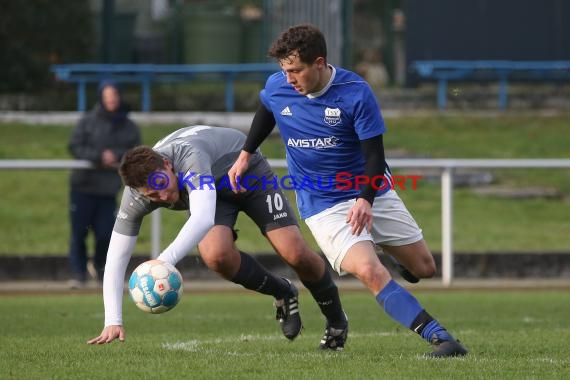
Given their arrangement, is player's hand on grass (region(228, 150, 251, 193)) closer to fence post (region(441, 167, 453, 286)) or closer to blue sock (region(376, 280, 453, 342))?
blue sock (region(376, 280, 453, 342))

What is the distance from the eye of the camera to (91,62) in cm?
2158

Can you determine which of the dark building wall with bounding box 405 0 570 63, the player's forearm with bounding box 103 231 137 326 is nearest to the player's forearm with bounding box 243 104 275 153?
the player's forearm with bounding box 103 231 137 326

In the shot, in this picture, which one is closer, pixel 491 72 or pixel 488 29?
pixel 491 72

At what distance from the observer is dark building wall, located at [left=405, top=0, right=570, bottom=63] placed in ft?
69.6

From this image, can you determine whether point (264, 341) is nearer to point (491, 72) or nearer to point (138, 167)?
point (138, 167)

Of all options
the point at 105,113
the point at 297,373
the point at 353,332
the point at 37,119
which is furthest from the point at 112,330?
the point at 37,119

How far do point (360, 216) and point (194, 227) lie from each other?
3.13 ft

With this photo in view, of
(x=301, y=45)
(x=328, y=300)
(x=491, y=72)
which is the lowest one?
(x=328, y=300)

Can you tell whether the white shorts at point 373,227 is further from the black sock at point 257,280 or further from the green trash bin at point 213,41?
the green trash bin at point 213,41

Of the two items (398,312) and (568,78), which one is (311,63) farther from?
(568,78)

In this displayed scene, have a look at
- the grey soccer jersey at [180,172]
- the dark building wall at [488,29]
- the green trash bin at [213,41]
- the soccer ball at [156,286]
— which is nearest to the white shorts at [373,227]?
the grey soccer jersey at [180,172]

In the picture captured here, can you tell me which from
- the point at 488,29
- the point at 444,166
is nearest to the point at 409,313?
the point at 444,166

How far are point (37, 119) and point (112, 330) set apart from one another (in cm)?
1339

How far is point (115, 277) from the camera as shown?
23.8ft
